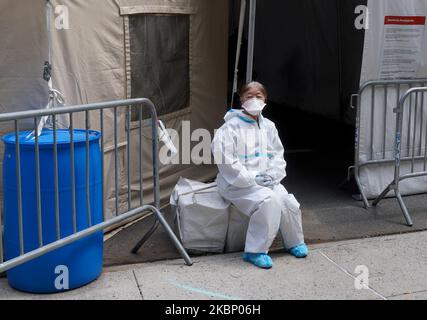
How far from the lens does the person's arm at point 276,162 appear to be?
4.81 meters

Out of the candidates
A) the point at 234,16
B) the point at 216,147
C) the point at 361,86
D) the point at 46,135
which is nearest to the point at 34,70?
the point at 46,135

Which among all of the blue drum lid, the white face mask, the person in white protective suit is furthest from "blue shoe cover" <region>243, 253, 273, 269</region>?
the blue drum lid

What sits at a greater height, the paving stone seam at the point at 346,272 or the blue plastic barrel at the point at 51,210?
Answer: the blue plastic barrel at the point at 51,210

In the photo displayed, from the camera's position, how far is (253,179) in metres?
4.64

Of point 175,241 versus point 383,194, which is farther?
point 383,194

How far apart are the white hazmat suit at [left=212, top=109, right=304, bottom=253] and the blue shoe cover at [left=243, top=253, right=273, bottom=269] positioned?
0.05 metres

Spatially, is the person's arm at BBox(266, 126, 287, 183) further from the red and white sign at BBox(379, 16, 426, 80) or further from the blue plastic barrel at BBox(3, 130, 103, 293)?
the red and white sign at BBox(379, 16, 426, 80)

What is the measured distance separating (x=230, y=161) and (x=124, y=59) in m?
1.30

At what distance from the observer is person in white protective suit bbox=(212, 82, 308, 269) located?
4.56 meters

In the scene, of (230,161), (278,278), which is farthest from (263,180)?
(278,278)

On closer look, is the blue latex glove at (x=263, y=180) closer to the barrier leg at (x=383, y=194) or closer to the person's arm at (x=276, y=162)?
the person's arm at (x=276, y=162)

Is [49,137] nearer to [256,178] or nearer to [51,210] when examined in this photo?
[51,210]

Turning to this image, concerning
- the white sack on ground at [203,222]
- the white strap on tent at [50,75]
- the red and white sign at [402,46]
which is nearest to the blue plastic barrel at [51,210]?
the white strap on tent at [50,75]

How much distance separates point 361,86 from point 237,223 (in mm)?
2078
